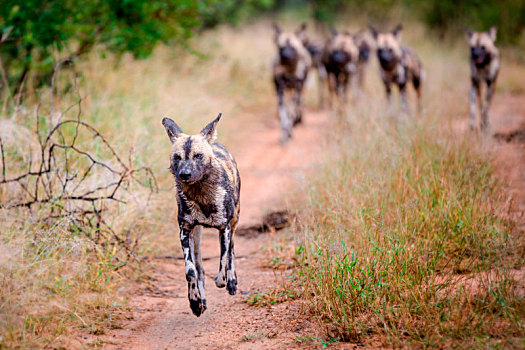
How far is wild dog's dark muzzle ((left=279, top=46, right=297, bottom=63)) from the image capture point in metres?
9.54

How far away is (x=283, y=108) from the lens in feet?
30.2

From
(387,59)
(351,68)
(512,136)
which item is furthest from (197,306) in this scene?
(351,68)

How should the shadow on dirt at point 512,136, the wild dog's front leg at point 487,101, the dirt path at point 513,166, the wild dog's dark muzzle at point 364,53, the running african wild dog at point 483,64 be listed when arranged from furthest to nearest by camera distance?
the wild dog's dark muzzle at point 364,53 → the running african wild dog at point 483,64 → the wild dog's front leg at point 487,101 → the shadow on dirt at point 512,136 → the dirt path at point 513,166

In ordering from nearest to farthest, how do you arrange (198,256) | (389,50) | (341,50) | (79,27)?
(198,256)
(79,27)
(389,50)
(341,50)

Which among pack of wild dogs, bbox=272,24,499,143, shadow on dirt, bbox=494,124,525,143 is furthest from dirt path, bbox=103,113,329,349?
pack of wild dogs, bbox=272,24,499,143

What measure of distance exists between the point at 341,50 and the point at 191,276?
8.33 metres

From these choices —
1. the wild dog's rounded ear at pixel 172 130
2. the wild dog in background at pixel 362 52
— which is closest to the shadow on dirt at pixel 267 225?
the wild dog's rounded ear at pixel 172 130

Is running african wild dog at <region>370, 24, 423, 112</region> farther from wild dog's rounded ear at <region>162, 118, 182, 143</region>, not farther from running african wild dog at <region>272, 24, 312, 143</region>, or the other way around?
wild dog's rounded ear at <region>162, 118, 182, 143</region>

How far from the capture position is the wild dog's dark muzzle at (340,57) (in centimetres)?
1091

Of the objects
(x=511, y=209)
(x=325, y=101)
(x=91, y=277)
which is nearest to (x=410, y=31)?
(x=325, y=101)

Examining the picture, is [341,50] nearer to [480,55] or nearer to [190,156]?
[480,55]

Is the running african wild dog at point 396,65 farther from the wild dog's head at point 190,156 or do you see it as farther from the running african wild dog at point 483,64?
the wild dog's head at point 190,156

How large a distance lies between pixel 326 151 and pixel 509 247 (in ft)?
8.00

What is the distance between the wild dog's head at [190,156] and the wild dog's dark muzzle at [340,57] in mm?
7664
